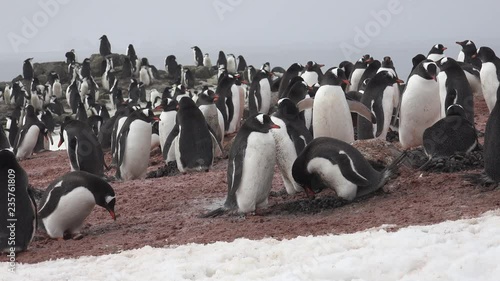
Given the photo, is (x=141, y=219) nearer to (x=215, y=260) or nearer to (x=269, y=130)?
(x=269, y=130)

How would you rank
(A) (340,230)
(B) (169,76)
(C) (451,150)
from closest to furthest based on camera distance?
1. (A) (340,230)
2. (C) (451,150)
3. (B) (169,76)

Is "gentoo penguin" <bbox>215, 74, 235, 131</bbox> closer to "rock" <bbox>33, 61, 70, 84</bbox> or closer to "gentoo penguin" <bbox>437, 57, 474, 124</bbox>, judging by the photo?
"gentoo penguin" <bbox>437, 57, 474, 124</bbox>

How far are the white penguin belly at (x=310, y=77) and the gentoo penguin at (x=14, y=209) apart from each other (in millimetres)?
10404

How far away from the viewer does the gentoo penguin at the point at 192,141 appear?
985cm

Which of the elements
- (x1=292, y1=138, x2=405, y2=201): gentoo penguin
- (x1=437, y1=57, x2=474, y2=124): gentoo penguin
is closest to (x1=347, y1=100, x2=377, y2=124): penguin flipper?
(x1=437, y1=57, x2=474, y2=124): gentoo penguin

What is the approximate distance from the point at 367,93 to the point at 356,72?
603 centimetres

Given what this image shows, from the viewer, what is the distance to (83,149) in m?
10.1

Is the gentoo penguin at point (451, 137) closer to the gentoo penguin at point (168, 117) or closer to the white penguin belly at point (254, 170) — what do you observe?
the white penguin belly at point (254, 170)

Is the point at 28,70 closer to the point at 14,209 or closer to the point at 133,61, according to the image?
the point at 133,61

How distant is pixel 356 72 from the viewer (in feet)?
52.0

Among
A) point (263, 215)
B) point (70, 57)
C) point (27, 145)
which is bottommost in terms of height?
point (27, 145)

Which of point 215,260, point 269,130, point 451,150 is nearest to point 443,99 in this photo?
point 451,150

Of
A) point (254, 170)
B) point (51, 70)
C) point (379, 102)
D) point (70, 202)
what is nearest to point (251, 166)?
point (254, 170)

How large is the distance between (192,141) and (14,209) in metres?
4.21
